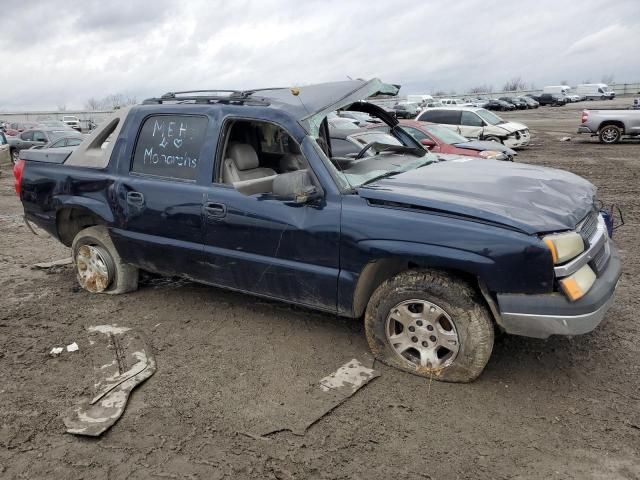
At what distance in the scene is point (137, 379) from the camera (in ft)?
11.5

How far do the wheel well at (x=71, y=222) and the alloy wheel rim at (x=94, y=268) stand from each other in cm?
23

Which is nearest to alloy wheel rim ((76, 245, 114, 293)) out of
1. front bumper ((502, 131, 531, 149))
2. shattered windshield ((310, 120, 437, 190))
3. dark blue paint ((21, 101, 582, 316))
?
dark blue paint ((21, 101, 582, 316))

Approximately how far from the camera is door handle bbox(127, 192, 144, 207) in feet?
14.1

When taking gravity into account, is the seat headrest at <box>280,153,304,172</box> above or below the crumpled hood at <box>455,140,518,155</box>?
above

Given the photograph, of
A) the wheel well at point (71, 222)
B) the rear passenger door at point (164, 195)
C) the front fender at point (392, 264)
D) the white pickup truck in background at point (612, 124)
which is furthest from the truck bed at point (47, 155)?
the white pickup truck in background at point (612, 124)

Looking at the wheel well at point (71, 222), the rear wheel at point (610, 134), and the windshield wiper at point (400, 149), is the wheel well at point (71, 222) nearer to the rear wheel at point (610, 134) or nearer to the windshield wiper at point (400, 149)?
the windshield wiper at point (400, 149)

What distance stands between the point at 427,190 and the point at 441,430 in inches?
57.4

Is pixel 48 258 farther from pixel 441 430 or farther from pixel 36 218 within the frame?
pixel 441 430

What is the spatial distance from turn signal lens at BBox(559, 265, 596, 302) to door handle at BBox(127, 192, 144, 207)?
315 cm

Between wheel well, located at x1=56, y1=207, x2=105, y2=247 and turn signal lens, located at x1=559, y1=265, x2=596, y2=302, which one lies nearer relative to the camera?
turn signal lens, located at x1=559, y1=265, x2=596, y2=302

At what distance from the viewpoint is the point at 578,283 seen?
3006 millimetres

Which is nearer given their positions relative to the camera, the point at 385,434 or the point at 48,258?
the point at 385,434

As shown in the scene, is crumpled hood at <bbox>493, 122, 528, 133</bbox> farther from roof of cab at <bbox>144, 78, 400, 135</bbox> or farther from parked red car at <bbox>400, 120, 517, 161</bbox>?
roof of cab at <bbox>144, 78, 400, 135</bbox>

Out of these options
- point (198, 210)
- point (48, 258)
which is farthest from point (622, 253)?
point (48, 258)
